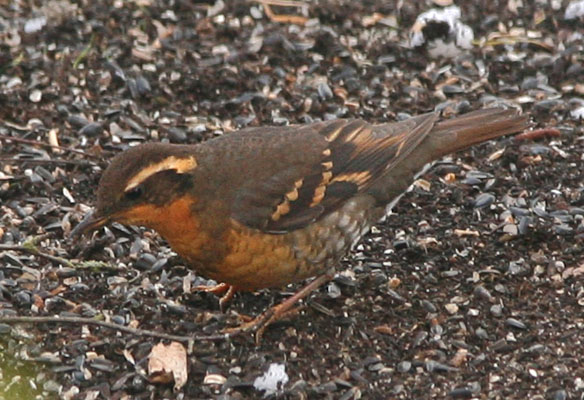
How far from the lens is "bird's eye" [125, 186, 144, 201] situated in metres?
5.76

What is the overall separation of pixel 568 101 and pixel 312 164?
105 inches

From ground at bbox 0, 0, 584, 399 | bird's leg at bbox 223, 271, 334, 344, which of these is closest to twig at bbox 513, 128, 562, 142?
ground at bbox 0, 0, 584, 399

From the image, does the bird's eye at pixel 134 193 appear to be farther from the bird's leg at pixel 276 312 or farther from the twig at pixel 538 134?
the twig at pixel 538 134

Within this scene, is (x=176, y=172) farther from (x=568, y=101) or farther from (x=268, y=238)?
(x=568, y=101)

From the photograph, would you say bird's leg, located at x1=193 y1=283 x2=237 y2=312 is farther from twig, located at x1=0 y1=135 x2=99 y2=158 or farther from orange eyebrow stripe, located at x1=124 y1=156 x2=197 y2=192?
twig, located at x1=0 y1=135 x2=99 y2=158

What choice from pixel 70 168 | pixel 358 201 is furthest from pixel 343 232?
pixel 70 168

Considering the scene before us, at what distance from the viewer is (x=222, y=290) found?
6.63 m

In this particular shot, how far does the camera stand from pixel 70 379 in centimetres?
594

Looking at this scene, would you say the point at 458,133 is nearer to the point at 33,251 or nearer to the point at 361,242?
the point at 361,242

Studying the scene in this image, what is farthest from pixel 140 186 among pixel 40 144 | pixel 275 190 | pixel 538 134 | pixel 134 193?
pixel 538 134

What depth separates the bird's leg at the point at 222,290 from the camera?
21.5 ft

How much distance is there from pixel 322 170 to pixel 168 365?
1387 millimetres

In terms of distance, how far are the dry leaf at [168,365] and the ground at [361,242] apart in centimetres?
5

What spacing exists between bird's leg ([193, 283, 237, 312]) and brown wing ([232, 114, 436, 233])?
567 mm
